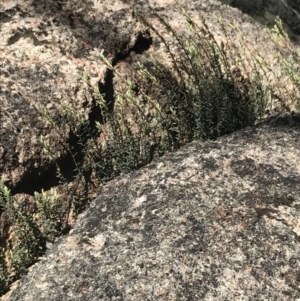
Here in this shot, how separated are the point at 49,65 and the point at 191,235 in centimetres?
163

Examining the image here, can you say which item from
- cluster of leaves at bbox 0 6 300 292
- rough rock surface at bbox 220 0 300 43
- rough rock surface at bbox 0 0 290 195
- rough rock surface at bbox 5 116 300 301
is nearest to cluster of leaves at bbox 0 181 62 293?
cluster of leaves at bbox 0 6 300 292

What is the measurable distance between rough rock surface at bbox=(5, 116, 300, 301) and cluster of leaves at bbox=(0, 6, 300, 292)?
0.17 meters

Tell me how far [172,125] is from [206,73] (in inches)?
17.9

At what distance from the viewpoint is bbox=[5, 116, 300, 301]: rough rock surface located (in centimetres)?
244

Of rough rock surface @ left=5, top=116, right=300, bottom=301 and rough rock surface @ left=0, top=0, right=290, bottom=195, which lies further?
rough rock surface @ left=0, top=0, right=290, bottom=195

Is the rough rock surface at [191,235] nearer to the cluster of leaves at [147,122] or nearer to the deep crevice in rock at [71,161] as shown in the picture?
the cluster of leaves at [147,122]

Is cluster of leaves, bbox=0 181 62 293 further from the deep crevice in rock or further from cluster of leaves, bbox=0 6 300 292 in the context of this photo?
the deep crevice in rock

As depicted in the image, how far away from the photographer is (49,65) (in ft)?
11.3

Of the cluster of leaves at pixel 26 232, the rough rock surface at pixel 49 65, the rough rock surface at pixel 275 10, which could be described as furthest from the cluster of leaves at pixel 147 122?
the rough rock surface at pixel 275 10

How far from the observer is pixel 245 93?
381 centimetres

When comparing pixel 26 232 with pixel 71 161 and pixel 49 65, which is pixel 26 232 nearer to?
pixel 71 161

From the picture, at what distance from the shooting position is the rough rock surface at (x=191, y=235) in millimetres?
2443

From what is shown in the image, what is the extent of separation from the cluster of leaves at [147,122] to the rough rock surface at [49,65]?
11cm

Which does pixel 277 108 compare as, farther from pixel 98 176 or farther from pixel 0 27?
pixel 0 27
